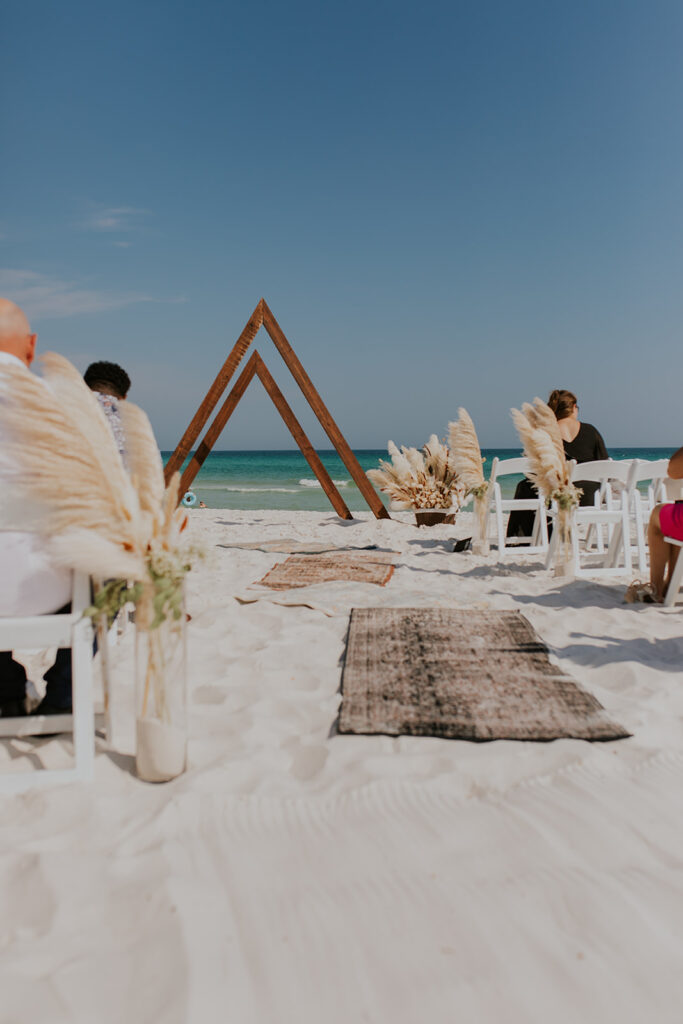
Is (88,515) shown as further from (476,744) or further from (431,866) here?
(476,744)

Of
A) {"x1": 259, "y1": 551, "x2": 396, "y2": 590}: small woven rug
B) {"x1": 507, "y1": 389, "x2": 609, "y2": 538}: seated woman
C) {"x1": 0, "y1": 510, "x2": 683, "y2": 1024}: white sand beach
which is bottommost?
{"x1": 0, "y1": 510, "x2": 683, "y2": 1024}: white sand beach

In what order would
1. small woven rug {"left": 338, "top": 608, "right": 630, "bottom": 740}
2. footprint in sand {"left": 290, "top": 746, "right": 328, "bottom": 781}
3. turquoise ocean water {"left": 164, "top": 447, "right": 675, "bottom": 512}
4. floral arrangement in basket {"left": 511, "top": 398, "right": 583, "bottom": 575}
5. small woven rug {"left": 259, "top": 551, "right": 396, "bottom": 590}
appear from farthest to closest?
turquoise ocean water {"left": 164, "top": 447, "right": 675, "bottom": 512}
small woven rug {"left": 259, "top": 551, "right": 396, "bottom": 590}
floral arrangement in basket {"left": 511, "top": 398, "right": 583, "bottom": 575}
small woven rug {"left": 338, "top": 608, "right": 630, "bottom": 740}
footprint in sand {"left": 290, "top": 746, "right": 328, "bottom": 781}

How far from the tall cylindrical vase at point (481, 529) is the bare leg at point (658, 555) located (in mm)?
2279

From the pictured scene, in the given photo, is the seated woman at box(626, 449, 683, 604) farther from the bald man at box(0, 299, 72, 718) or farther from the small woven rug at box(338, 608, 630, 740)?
the bald man at box(0, 299, 72, 718)

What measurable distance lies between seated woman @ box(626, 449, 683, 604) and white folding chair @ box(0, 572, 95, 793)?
3404 mm

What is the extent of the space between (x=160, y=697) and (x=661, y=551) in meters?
3.40

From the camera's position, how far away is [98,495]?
5.83 ft

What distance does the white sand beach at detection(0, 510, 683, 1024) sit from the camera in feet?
3.98

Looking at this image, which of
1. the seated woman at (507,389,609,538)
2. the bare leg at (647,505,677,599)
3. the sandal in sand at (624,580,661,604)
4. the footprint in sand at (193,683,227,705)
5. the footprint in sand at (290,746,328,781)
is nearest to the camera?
the footprint in sand at (290,746,328,781)

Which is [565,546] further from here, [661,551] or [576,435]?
[576,435]

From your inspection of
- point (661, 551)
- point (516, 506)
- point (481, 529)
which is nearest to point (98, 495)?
point (661, 551)

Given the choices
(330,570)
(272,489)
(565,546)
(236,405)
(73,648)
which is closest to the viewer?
(73,648)

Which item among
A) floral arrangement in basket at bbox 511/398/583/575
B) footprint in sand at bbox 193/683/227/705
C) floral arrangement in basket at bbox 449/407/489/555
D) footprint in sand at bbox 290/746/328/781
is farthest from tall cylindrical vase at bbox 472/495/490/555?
footprint in sand at bbox 290/746/328/781

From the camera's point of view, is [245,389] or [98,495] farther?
[245,389]
